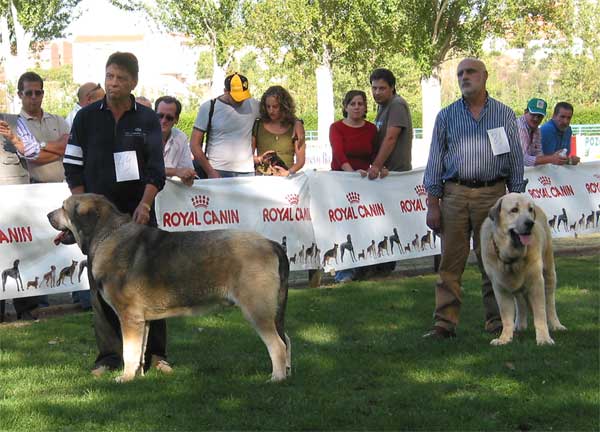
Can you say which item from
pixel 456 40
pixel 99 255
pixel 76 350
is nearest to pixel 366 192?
pixel 76 350

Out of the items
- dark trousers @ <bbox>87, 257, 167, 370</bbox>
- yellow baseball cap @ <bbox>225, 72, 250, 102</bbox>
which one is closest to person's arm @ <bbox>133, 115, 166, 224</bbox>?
dark trousers @ <bbox>87, 257, 167, 370</bbox>

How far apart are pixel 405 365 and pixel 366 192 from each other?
5097 mm

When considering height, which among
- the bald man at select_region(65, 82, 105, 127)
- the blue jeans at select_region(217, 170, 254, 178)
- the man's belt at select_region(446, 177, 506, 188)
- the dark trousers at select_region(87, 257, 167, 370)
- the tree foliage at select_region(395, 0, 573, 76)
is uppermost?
the tree foliage at select_region(395, 0, 573, 76)

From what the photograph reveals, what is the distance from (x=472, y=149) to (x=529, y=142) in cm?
587

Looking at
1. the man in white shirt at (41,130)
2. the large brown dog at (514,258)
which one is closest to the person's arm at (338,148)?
the man in white shirt at (41,130)

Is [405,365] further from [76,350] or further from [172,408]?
[76,350]

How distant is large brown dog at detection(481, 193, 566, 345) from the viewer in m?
7.14

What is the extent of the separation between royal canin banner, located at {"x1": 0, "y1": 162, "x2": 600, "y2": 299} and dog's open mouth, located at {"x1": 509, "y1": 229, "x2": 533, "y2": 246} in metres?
3.98

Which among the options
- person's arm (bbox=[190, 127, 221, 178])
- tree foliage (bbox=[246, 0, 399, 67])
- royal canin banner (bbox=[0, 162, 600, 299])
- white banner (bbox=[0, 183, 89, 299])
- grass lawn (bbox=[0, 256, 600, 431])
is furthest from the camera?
tree foliage (bbox=[246, 0, 399, 67])

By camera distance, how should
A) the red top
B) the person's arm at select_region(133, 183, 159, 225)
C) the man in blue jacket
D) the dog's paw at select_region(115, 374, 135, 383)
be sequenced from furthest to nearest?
the man in blue jacket
the red top
the person's arm at select_region(133, 183, 159, 225)
the dog's paw at select_region(115, 374, 135, 383)

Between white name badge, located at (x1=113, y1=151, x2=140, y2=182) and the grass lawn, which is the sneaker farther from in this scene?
white name badge, located at (x1=113, y1=151, x2=140, y2=182)

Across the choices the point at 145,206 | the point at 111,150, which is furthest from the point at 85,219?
the point at 111,150

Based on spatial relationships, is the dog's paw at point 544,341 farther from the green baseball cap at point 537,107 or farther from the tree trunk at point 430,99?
the tree trunk at point 430,99

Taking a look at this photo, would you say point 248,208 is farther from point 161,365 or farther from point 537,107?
point 537,107
